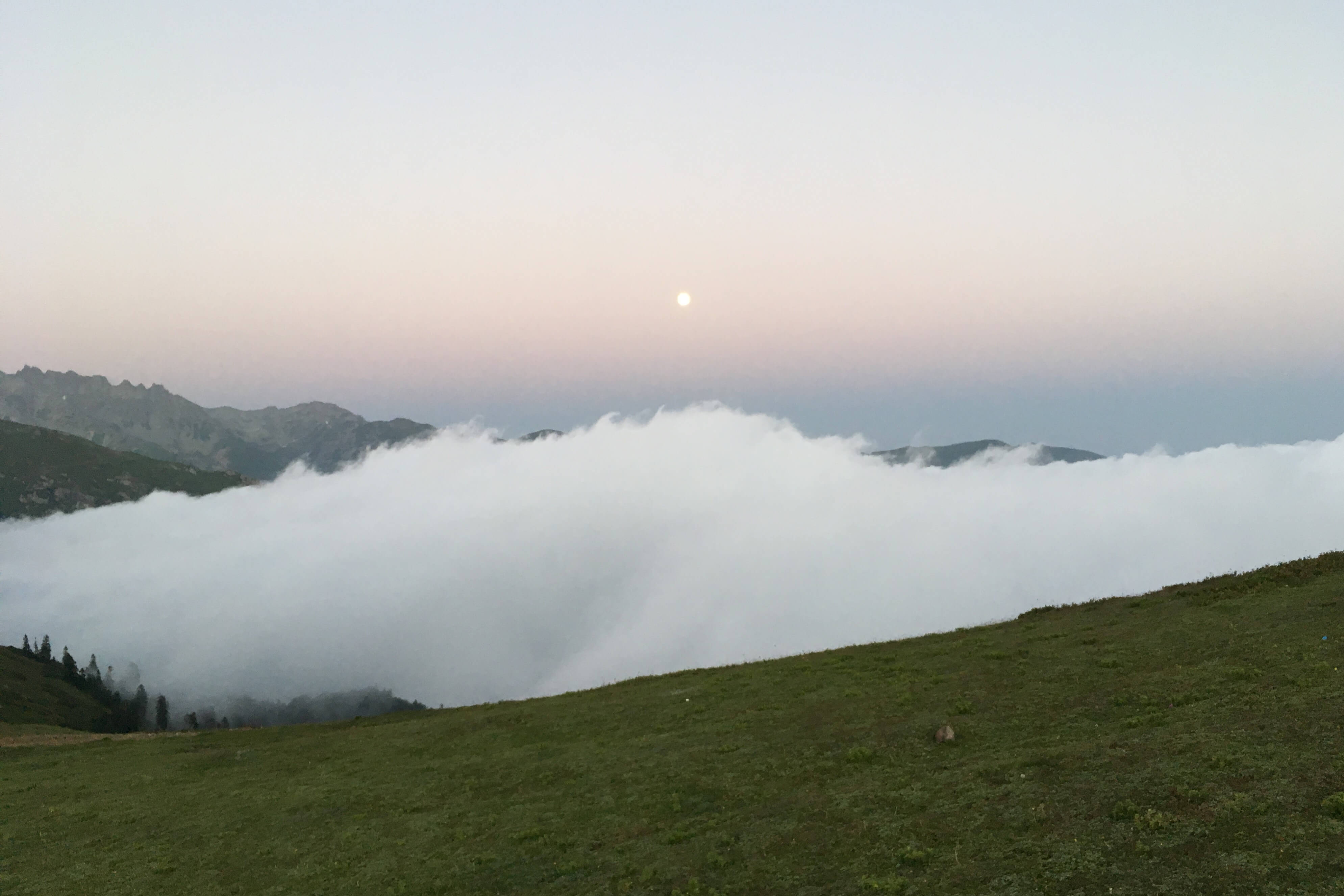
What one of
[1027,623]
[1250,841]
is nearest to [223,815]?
[1250,841]

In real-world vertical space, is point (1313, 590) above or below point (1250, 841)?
above

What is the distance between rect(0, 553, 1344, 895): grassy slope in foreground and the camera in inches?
742

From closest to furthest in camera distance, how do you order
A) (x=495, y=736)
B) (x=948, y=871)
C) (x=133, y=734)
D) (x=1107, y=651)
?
(x=948, y=871) < (x=1107, y=651) < (x=495, y=736) < (x=133, y=734)

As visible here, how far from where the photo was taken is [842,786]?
87.9 feet

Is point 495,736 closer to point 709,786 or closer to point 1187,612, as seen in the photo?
point 709,786

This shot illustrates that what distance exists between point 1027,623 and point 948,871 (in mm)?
35704

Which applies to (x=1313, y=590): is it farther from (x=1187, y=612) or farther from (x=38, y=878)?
(x=38, y=878)

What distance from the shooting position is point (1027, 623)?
49.8 metres

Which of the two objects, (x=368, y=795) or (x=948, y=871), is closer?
(x=948, y=871)

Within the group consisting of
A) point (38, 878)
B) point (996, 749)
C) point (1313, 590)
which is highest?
point (1313, 590)

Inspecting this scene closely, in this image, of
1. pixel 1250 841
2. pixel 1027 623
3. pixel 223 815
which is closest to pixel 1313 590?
pixel 1027 623

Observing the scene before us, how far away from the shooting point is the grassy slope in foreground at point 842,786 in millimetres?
18859

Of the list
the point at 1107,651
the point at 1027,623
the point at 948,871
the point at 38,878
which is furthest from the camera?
the point at 1027,623

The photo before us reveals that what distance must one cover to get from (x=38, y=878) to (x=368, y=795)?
45.9 ft
